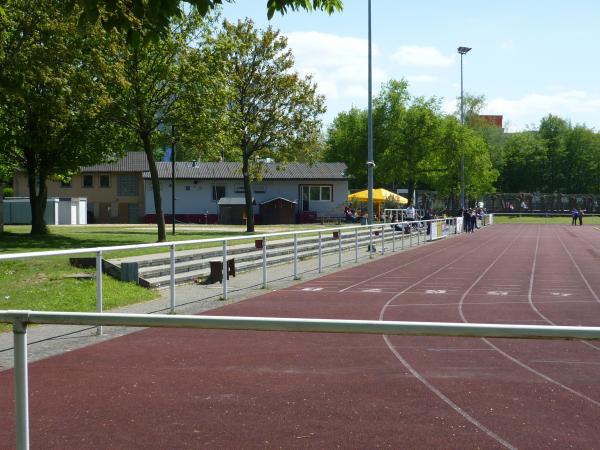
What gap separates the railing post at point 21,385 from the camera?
345cm

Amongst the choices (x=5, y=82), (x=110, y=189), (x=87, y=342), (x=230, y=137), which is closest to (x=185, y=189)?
(x=110, y=189)

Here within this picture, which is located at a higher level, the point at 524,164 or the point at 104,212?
the point at 524,164

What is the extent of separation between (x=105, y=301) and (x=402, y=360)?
268 inches

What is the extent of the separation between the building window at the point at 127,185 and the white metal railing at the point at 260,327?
2725 inches

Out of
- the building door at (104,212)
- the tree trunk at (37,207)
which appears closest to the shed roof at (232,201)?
the building door at (104,212)

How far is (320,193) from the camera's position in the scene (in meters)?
71.9

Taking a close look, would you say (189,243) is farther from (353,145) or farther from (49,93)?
(353,145)

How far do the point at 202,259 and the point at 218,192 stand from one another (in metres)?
52.9

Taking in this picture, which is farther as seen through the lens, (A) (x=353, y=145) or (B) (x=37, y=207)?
(A) (x=353, y=145)

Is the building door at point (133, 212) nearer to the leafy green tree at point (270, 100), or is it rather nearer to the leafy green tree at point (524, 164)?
the leafy green tree at point (270, 100)

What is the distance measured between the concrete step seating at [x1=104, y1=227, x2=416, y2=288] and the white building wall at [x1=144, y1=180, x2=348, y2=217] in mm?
45801

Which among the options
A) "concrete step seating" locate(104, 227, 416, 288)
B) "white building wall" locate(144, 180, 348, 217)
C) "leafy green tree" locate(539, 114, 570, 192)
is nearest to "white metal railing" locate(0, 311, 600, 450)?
"concrete step seating" locate(104, 227, 416, 288)

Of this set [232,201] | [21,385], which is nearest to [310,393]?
[21,385]

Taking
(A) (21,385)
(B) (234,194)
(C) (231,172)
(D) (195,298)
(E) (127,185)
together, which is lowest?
(D) (195,298)
